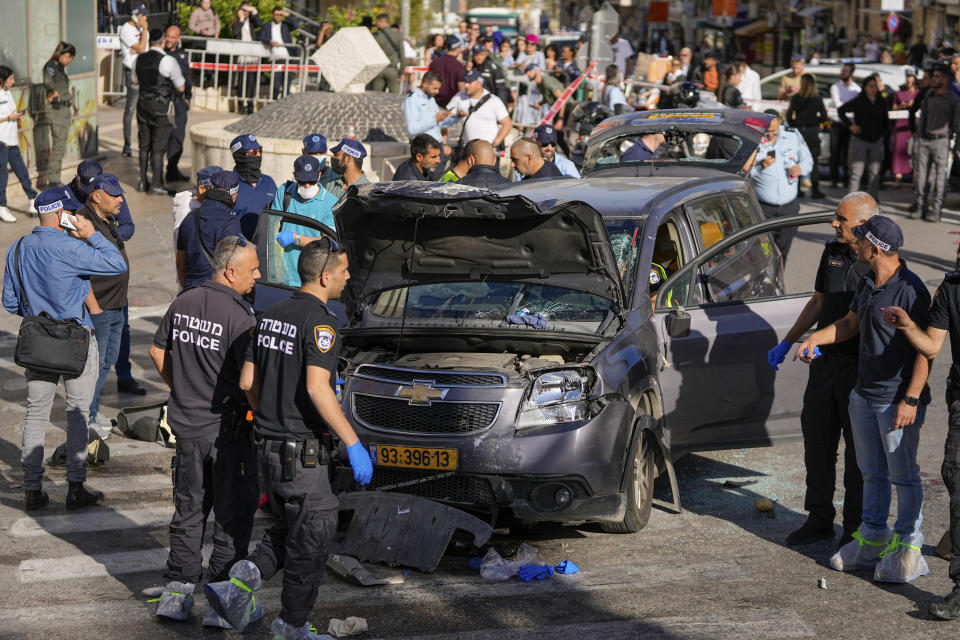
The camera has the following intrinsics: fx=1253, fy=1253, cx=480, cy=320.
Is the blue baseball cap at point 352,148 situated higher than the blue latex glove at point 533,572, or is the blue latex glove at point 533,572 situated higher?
the blue baseball cap at point 352,148

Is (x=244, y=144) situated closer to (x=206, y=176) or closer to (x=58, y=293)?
(x=206, y=176)

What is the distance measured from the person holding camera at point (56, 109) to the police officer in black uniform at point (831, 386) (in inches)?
495

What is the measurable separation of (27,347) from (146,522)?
4.15 feet

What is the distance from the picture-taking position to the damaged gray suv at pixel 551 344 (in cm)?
674

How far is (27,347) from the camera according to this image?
7.48 metres

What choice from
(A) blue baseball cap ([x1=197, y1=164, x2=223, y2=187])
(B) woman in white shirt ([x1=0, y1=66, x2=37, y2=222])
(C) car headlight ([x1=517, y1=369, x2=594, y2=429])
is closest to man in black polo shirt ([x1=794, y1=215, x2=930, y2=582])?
(C) car headlight ([x1=517, y1=369, x2=594, y2=429])

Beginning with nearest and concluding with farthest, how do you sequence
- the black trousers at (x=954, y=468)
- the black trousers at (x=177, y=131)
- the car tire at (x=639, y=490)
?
the black trousers at (x=954, y=468), the car tire at (x=639, y=490), the black trousers at (x=177, y=131)

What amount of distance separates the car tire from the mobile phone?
3.60 metres

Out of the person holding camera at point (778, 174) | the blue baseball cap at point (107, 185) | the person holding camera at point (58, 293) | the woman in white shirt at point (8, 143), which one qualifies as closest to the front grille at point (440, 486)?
the person holding camera at point (58, 293)

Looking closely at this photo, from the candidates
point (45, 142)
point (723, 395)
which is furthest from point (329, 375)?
point (45, 142)

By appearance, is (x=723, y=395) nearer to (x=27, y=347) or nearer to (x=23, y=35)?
(x=27, y=347)

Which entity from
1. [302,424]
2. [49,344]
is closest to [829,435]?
[302,424]

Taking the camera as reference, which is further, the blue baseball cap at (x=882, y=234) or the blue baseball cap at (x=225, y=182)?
the blue baseball cap at (x=225, y=182)

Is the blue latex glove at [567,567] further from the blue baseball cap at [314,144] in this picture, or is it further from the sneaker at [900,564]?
→ the blue baseball cap at [314,144]
